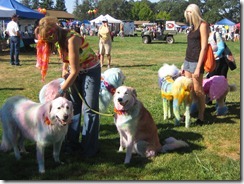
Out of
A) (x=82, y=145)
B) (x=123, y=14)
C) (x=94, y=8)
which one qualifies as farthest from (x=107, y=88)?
(x=123, y=14)

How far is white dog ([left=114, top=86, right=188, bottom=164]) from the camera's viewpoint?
→ 4.15m

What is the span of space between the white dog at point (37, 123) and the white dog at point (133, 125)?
2.30 feet

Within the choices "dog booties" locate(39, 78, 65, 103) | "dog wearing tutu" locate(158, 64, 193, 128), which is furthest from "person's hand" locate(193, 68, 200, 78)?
"dog booties" locate(39, 78, 65, 103)

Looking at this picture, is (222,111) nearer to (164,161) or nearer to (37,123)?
(164,161)

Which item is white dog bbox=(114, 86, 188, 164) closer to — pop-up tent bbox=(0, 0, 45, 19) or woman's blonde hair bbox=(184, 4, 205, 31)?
woman's blonde hair bbox=(184, 4, 205, 31)

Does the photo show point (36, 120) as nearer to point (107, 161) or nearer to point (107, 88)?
point (107, 161)

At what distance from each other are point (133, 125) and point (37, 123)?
118 cm

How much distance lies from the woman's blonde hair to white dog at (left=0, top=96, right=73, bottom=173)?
258 cm

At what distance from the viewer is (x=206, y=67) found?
5500mm

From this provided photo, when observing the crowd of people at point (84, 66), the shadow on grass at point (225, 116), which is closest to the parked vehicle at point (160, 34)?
the shadow on grass at point (225, 116)

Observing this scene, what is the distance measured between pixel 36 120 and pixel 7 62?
1172 cm

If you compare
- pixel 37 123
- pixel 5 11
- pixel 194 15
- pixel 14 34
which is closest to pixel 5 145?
pixel 37 123

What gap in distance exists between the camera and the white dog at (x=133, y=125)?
415cm

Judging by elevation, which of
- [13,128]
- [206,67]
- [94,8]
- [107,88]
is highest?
[94,8]
